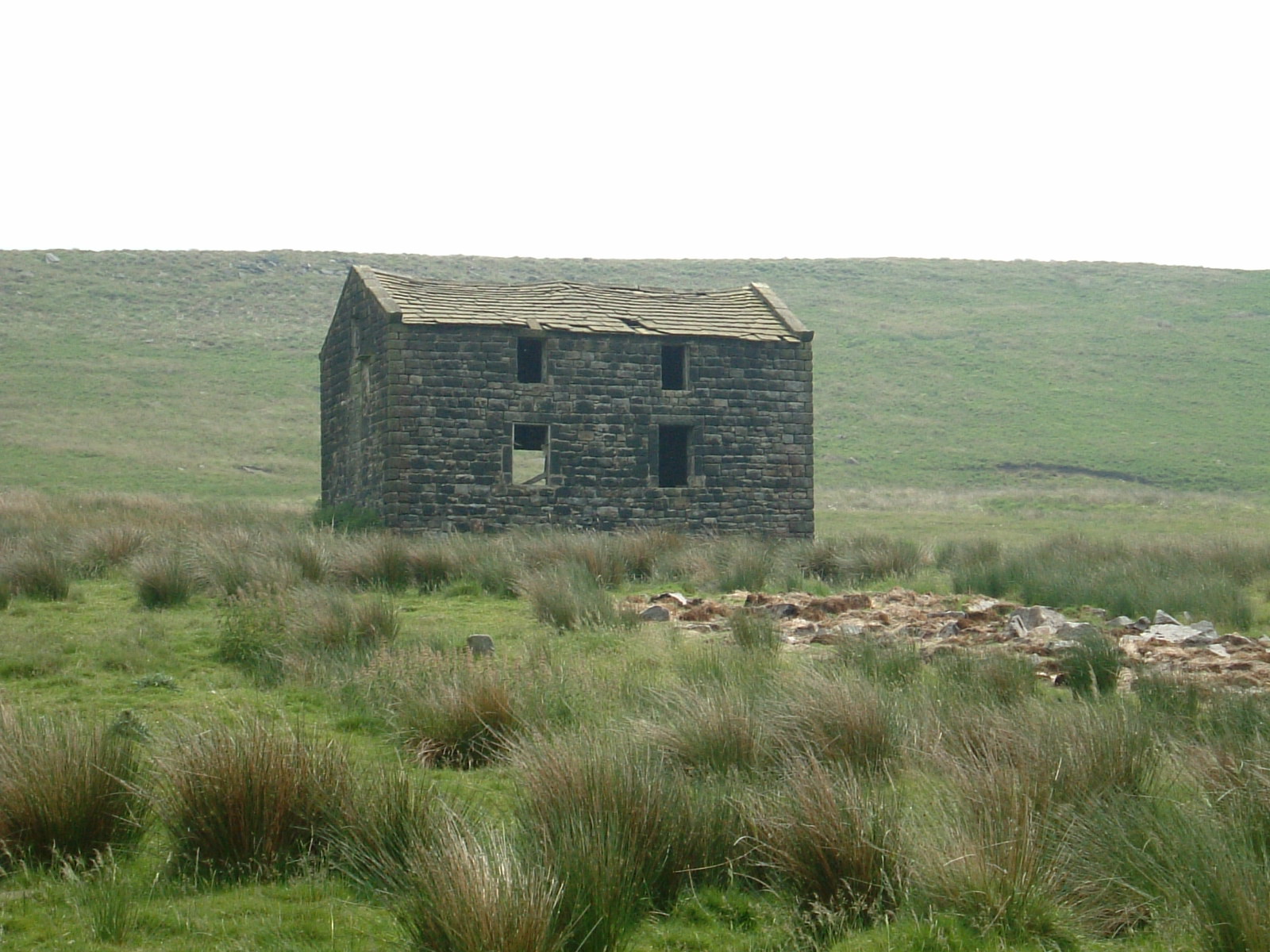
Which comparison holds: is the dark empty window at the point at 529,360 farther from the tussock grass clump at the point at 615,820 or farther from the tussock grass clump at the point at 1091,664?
the tussock grass clump at the point at 615,820

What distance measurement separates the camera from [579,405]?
78.1 feet

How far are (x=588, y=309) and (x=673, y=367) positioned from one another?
5.86 feet

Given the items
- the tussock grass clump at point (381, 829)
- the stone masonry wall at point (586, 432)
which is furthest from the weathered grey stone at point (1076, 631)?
the stone masonry wall at point (586, 432)

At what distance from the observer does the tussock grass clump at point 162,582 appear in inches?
518

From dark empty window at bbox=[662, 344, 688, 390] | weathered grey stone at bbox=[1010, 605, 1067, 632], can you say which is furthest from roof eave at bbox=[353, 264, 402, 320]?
weathered grey stone at bbox=[1010, 605, 1067, 632]

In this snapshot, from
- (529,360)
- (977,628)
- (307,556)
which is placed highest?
(529,360)

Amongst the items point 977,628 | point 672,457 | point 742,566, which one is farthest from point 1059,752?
point 672,457

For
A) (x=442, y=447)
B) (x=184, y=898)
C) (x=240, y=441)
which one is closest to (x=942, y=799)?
(x=184, y=898)

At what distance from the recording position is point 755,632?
10.9 m

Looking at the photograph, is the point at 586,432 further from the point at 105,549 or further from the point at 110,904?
the point at 110,904

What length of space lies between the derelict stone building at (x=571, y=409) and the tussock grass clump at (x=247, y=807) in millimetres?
16808

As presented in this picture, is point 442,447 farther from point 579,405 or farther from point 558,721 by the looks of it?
point 558,721

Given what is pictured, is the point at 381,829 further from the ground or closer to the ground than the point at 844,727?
closer to the ground

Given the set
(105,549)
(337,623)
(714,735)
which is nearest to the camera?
(714,735)
